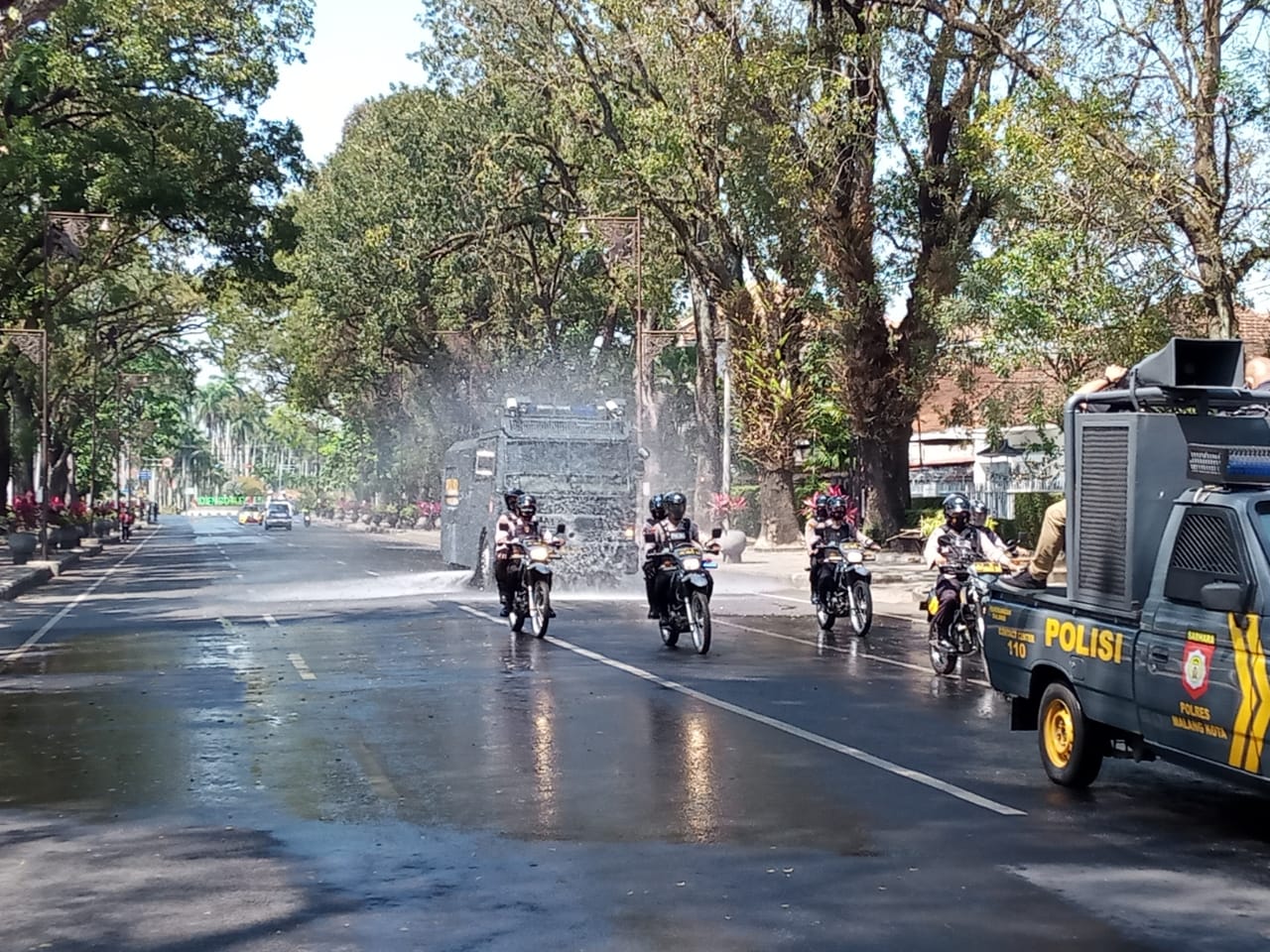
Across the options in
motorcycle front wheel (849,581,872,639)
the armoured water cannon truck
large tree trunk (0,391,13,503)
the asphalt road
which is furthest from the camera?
large tree trunk (0,391,13,503)

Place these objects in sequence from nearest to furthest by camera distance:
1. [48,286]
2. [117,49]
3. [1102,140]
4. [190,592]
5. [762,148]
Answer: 1. [1102,140]
2. [190,592]
3. [762,148]
4. [117,49]
5. [48,286]

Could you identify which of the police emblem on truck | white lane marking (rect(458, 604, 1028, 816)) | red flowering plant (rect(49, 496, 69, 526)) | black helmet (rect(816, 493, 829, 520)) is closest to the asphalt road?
white lane marking (rect(458, 604, 1028, 816))

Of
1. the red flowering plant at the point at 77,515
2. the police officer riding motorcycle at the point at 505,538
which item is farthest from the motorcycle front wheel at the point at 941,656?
the red flowering plant at the point at 77,515

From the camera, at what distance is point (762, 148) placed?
31.1 meters

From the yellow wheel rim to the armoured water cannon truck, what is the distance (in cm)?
1628

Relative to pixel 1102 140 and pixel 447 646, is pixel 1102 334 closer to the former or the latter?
pixel 1102 140

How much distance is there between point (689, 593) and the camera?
16.7m

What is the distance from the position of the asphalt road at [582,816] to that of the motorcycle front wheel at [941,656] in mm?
124

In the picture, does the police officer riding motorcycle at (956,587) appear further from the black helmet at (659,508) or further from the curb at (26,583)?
the curb at (26,583)

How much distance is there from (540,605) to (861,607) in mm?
3807

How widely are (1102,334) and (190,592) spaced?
1738 cm

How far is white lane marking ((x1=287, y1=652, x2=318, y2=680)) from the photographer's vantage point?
48.6ft

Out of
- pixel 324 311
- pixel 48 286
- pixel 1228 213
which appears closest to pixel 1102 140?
pixel 1228 213

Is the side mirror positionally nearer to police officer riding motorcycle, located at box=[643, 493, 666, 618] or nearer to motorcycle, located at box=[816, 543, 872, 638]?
police officer riding motorcycle, located at box=[643, 493, 666, 618]
